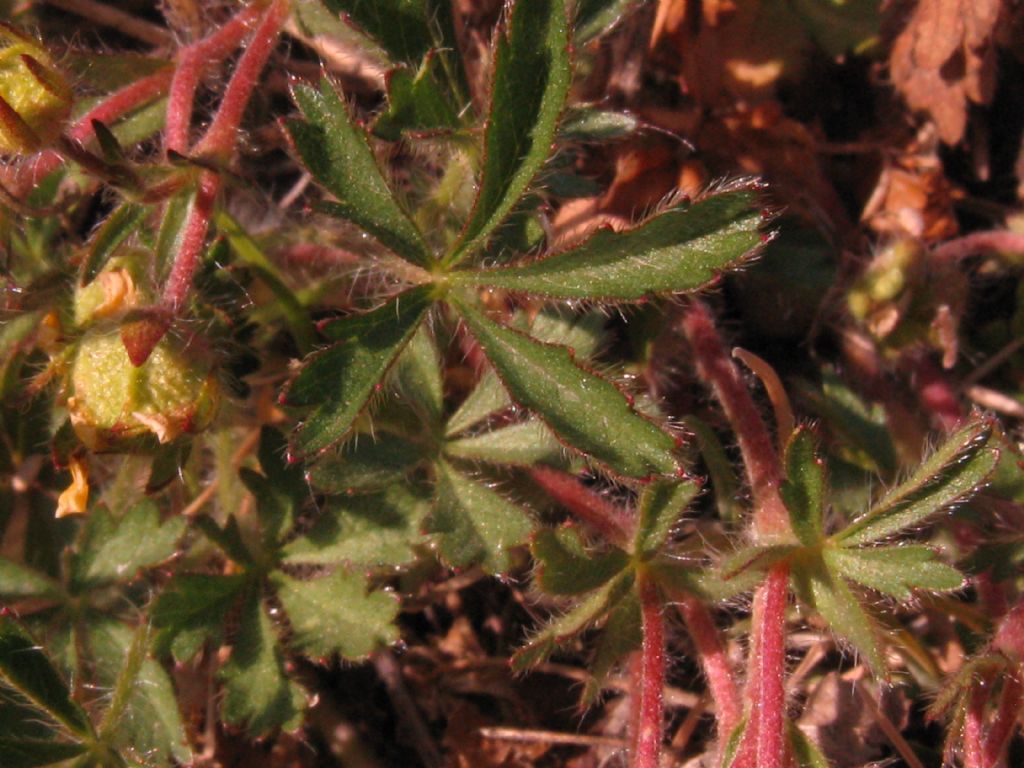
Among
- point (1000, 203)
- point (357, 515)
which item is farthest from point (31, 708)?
point (1000, 203)

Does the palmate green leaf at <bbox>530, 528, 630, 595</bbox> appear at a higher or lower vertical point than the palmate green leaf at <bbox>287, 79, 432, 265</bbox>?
lower

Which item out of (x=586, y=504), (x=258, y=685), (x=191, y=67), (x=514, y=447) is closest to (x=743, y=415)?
(x=586, y=504)

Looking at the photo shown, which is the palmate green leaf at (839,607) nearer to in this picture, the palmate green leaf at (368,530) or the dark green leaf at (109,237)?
the palmate green leaf at (368,530)

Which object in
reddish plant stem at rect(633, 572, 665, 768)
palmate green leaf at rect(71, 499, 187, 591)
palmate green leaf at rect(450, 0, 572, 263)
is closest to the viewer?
Result: palmate green leaf at rect(450, 0, 572, 263)

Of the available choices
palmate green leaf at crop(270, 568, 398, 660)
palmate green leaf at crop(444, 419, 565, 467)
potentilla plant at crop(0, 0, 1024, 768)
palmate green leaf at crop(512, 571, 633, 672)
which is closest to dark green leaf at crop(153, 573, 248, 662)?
potentilla plant at crop(0, 0, 1024, 768)

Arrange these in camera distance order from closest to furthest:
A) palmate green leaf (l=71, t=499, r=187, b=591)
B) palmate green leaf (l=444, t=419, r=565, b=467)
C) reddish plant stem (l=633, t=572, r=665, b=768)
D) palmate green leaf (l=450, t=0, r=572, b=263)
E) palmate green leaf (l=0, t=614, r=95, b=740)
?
1. palmate green leaf (l=450, t=0, r=572, b=263)
2. palmate green leaf (l=0, t=614, r=95, b=740)
3. reddish plant stem (l=633, t=572, r=665, b=768)
4. palmate green leaf (l=444, t=419, r=565, b=467)
5. palmate green leaf (l=71, t=499, r=187, b=591)

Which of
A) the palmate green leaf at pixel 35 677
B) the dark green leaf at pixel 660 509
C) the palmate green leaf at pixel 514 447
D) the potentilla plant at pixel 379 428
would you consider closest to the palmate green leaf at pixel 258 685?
the potentilla plant at pixel 379 428

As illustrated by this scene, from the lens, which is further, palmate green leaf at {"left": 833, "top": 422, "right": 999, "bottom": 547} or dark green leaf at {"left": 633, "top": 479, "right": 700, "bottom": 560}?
dark green leaf at {"left": 633, "top": 479, "right": 700, "bottom": 560}

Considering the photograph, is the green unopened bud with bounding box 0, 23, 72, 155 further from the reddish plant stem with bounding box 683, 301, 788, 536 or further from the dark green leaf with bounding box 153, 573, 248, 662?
the reddish plant stem with bounding box 683, 301, 788, 536
